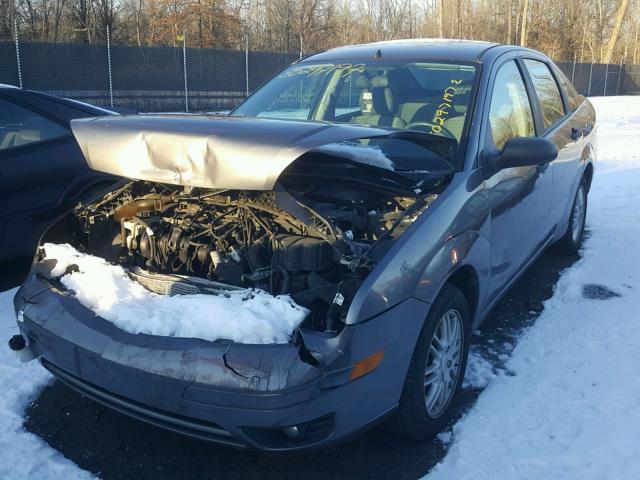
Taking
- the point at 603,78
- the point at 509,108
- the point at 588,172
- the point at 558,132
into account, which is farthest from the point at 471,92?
the point at 603,78

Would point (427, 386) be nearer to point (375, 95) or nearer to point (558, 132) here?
point (375, 95)

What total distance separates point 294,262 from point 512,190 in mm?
1630

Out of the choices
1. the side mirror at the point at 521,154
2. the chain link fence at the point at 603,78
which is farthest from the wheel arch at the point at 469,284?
the chain link fence at the point at 603,78

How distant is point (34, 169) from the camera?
4637 mm

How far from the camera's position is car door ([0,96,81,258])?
4.49m

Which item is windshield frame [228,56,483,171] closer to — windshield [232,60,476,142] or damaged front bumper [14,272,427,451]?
windshield [232,60,476,142]

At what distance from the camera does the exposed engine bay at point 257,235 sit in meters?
2.57

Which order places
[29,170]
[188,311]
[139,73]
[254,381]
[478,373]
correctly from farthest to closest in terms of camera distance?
[139,73], [29,170], [478,373], [188,311], [254,381]

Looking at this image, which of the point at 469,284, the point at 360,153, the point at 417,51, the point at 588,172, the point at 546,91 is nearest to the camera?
the point at 360,153

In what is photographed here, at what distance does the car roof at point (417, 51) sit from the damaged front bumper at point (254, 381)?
1972 mm

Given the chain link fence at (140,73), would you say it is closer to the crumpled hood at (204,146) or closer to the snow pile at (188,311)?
the crumpled hood at (204,146)

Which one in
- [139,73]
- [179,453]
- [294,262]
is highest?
[139,73]

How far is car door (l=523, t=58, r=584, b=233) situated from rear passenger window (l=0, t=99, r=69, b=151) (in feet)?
12.3

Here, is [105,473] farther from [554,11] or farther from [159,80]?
[554,11]
